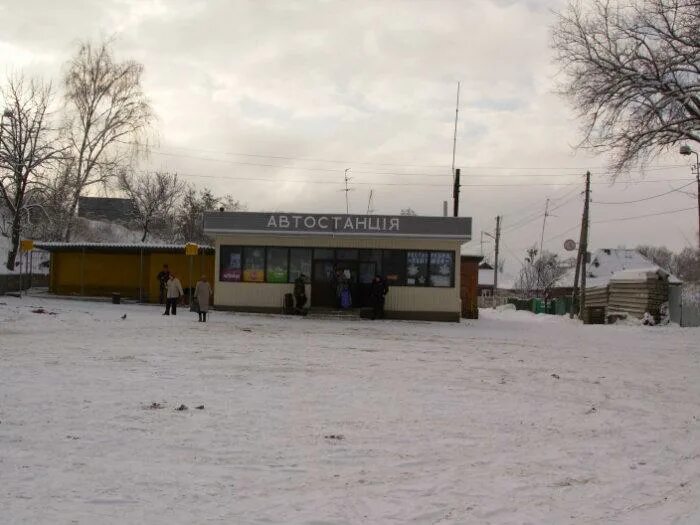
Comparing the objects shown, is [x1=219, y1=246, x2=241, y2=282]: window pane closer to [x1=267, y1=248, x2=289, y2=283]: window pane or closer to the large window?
the large window

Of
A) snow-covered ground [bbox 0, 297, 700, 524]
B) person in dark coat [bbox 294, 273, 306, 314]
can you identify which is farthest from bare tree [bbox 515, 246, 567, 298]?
snow-covered ground [bbox 0, 297, 700, 524]

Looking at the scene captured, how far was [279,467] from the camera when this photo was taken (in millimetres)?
6246

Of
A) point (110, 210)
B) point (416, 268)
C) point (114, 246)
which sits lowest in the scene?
point (416, 268)

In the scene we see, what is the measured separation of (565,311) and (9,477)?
46.1m

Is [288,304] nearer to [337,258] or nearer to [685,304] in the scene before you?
[337,258]

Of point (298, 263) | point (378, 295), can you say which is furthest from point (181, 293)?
point (378, 295)

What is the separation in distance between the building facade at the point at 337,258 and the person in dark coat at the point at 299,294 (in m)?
0.87

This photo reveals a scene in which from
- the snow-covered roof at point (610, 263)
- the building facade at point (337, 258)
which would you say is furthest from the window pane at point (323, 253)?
the snow-covered roof at point (610, 263)

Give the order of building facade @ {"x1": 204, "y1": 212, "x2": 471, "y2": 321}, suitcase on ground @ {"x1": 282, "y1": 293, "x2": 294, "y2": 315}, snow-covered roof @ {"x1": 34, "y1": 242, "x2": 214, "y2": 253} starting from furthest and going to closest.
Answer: snow-covered roof @ {"x1": 34, "y1": 242, "x2": 214, "y2": 253} < suitcase on ground @ {"x1": 282, "y1": 293, "x2": 294, "y2": 315} < building facade @ {"x1": 204, "y1": 212, "x2": 471, "y2": 321}

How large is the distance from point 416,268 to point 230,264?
7333mm

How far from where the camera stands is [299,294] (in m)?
27.1

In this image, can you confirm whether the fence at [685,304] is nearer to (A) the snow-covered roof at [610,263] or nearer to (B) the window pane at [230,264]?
(B) the window pane at [230,264]

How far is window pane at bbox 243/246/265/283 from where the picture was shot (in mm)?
28328

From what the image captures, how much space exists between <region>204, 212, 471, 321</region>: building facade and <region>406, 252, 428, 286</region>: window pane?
38mm
